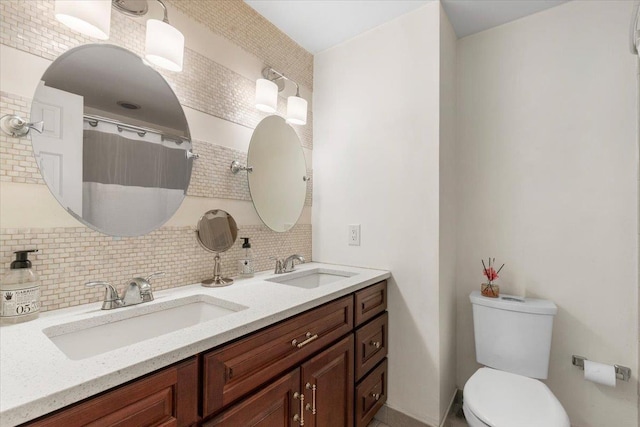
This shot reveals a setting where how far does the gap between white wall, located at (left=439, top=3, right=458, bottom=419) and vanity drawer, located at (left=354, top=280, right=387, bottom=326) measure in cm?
31

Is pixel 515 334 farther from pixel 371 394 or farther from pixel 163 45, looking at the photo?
pixel 163 45

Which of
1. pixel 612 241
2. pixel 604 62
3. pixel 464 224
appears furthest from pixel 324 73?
pixel 612 241

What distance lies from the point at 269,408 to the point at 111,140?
44.7 inches

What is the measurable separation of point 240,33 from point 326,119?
29.4 inches

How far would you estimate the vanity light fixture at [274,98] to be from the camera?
5.50ft

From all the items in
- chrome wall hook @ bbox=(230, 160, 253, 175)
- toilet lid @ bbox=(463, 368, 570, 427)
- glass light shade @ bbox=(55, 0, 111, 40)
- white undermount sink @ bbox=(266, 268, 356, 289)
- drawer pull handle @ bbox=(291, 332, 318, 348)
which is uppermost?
glass light shade @ bbox=(55, 0, 111, 40)

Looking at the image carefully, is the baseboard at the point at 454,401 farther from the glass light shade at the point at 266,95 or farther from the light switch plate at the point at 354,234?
the glass light shade at the point at 266,95

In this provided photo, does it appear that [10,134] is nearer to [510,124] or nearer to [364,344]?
[364,344]

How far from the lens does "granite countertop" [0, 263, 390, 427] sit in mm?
541

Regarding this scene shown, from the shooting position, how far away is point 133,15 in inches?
47.4

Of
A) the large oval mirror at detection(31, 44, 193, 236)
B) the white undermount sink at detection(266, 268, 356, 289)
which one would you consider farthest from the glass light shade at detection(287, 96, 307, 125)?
the white undermount sink at detection(266, 268, 356, 289)

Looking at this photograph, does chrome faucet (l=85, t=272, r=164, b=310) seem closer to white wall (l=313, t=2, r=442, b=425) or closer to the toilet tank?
white wall (l=313, t=2, r=442, b=425)

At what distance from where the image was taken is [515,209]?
6.00 ft

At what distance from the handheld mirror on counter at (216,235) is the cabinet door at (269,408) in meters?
0.55
